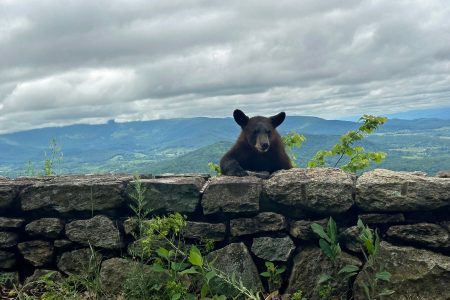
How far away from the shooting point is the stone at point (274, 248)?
6168mm

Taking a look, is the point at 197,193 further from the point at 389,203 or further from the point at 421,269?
the point at 421,269

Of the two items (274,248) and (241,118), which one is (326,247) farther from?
(241,118)

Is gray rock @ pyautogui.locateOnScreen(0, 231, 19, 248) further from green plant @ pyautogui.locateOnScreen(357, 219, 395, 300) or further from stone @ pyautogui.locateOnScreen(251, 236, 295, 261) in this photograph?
green plant @ pyautogui.locateOnScreen(357, 219, 395, 300)

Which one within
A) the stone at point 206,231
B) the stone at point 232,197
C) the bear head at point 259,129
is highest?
the bear head at point 259,129

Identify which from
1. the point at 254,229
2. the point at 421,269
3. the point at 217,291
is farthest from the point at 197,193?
the point at 421,269

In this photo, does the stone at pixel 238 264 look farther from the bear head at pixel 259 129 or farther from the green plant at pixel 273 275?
the bear head at pixel 259 129

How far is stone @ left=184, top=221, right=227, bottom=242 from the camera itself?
6.33m

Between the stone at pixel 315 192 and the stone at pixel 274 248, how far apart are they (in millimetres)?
532

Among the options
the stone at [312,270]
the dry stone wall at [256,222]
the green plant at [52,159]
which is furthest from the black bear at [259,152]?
the green plant at [52,159]

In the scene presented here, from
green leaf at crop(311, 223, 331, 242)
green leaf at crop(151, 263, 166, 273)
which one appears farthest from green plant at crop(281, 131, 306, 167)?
green leaf at crop(151, 263, 166, 273)

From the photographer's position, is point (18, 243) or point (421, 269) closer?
point (421, 269)

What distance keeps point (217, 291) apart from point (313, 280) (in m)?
1.33

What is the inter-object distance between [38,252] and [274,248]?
357cm

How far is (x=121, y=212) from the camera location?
668cm
